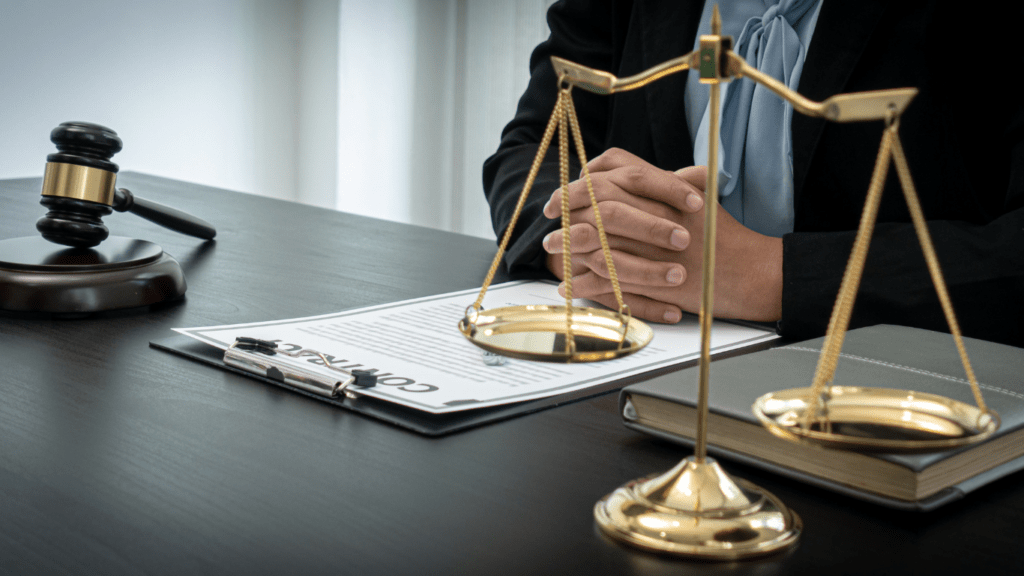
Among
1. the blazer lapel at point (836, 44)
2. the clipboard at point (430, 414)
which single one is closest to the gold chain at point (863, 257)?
the clipboard at point (430, 414)

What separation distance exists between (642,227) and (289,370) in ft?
1.55

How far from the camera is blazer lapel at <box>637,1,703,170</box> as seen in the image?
1569mm

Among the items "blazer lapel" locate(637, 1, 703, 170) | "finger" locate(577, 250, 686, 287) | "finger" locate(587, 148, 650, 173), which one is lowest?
"finger" locate(577, 250, 686, 287)

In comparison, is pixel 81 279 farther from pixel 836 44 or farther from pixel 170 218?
pixel 836 44

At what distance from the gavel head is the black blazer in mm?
544

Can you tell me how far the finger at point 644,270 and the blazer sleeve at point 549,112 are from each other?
35 cm

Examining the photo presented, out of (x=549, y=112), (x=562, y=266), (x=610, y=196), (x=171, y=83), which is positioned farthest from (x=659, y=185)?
(x=171, y=83)

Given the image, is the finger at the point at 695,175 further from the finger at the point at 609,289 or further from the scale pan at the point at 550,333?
the scale pan at the point at 550,333

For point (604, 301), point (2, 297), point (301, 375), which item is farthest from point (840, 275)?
point (2, 297)

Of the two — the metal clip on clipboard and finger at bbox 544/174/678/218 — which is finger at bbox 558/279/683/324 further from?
the metal clip on clipboard

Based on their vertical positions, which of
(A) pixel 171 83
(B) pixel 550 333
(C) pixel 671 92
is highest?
(A) pixel 171 83

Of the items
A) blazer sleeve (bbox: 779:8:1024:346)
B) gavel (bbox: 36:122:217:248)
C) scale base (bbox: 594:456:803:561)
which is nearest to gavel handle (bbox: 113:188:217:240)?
gavel (bbox: 36:122:217:248)

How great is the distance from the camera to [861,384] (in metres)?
0.62

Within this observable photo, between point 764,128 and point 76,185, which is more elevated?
point 764,128
